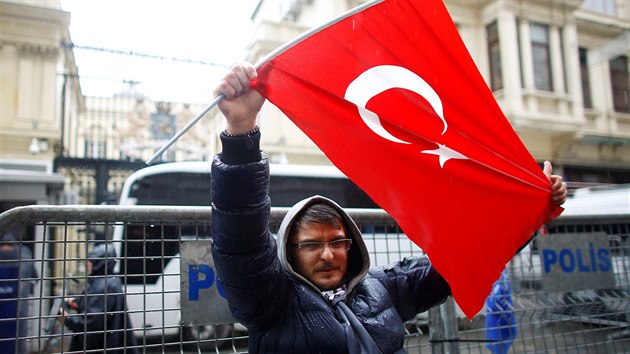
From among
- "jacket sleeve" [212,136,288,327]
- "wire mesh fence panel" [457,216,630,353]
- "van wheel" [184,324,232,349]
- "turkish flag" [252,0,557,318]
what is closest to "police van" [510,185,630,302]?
"wire mesh fence panel" [457,216,630,353]

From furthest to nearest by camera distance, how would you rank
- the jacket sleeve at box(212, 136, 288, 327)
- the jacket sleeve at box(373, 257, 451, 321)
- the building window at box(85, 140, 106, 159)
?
the building window at box(85, 140, 106, 159) → the jacket sleeve at box(373, 257, 451, 321) → the jacket sleeve at box(212, 136, 288, 327)

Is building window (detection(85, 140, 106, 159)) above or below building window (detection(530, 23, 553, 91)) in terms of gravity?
below

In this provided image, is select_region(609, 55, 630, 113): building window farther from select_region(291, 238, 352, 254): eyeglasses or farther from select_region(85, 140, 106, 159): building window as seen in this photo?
select_region(291, 238, 352, 254): eyeglasses

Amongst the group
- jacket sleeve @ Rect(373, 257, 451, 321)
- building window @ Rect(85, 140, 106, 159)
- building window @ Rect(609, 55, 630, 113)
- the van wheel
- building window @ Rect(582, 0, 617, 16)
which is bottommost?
the van wheel

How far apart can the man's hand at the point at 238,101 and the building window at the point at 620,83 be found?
22157mm

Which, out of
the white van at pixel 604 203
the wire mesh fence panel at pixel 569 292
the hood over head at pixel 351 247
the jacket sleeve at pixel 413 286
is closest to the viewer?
the hood over head at pixel 351 247

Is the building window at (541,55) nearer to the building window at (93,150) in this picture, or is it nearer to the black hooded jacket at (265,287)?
the building window at (93,150)

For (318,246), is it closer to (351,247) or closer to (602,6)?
(351,247)

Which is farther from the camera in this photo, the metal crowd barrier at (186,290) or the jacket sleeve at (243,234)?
the metal crowd barrier at (186,290)

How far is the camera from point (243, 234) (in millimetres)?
1592

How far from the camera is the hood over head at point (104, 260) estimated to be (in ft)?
6.65

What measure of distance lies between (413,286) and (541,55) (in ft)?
62.6

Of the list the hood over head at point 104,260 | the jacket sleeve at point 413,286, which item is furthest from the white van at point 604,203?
the hood over head at point 104,260

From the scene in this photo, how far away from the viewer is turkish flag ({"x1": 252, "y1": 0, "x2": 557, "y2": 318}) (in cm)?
200
